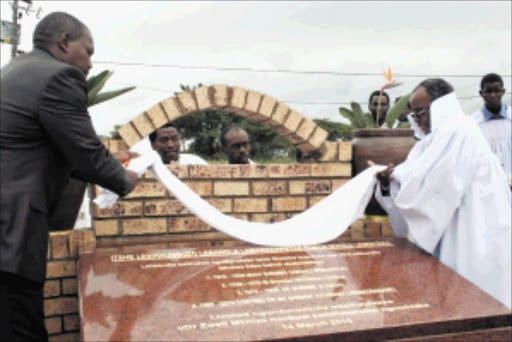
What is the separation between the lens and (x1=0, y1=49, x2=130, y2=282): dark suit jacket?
84.8 inches

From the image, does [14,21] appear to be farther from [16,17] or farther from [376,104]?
[376,104]

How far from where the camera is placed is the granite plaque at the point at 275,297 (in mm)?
1922

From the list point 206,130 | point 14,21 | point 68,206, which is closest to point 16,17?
point 14,21

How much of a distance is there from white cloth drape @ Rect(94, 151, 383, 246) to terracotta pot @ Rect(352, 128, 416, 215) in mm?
384

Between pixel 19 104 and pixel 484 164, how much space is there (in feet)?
7.84

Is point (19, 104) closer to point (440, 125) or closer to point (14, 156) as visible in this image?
point (14, 156)

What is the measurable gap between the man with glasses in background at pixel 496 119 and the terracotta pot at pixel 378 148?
9.19 ft

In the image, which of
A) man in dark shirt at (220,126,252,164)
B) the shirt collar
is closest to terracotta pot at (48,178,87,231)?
man in dark shirt at (220,126,252,164)

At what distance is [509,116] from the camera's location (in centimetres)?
625

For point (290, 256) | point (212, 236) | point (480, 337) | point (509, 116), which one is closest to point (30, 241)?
point (290, 256)

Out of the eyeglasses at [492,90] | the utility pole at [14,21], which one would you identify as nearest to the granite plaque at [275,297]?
the eyeglasses at [492,90]

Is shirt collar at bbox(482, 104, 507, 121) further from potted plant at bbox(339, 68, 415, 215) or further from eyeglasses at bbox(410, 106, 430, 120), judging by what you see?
eyeglasses at bbox(410, 106, 430, 120)

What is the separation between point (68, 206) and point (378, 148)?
79.6 inches

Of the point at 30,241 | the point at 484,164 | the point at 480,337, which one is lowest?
the point at 480,337
